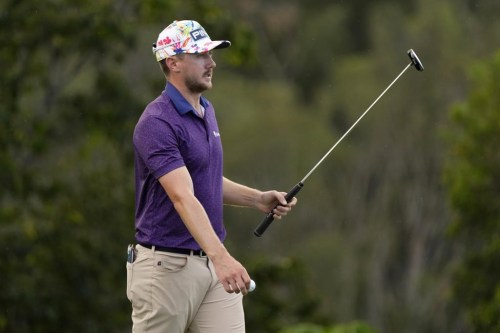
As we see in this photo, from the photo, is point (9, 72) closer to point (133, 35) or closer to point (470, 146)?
point (133, 35)

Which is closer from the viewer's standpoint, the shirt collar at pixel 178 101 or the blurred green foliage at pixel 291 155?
the shirt collar at pixel 178 101

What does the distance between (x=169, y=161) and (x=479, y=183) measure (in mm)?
23368

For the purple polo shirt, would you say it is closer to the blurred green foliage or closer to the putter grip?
the putter grip

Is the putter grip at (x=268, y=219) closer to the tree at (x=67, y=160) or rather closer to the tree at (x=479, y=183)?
the tree at (x=67, y=160)

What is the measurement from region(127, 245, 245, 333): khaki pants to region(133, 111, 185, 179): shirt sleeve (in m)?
0.42

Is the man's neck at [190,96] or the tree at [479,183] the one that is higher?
the man's neck at [190,96]

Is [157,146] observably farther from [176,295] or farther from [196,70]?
[176,295]

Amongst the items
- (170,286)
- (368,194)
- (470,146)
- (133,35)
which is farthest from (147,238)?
(368,194)

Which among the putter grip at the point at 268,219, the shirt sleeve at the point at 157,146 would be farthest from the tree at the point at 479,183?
the shirt sleeve at the point at 157,146

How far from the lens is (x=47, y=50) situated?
23734mm

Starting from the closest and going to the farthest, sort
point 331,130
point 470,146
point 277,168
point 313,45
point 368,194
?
point 470,146, point 368,194, point 277,168, point 331,130, point 313,45

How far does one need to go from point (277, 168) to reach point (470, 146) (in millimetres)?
22915

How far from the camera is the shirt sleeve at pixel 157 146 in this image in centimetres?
652

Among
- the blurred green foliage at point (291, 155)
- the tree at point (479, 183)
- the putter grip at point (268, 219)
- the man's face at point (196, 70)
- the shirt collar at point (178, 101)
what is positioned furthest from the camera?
the tree at point (479, 183)
